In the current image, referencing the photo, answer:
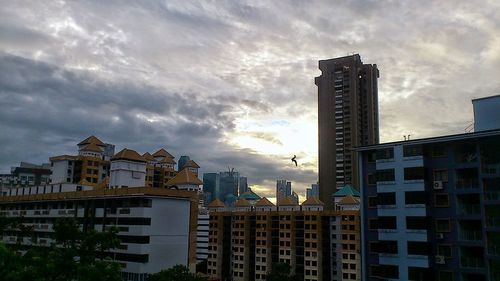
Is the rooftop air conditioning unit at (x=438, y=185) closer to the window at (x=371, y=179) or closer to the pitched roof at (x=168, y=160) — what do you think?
the window at (x=371, y=179)

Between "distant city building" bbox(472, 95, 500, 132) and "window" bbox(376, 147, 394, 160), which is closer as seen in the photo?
"distant city building" bbox(472, 95, 500, 132)

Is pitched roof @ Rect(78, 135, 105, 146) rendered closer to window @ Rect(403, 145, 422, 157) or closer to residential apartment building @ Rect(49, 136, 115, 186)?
residential apartment building @ Rect(49, 136, 115, 186)

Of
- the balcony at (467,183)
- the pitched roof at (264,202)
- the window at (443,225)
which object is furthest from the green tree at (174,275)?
the pitched roof at (264,202)

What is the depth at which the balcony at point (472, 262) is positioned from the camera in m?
34.5

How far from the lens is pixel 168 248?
5772 centimetres

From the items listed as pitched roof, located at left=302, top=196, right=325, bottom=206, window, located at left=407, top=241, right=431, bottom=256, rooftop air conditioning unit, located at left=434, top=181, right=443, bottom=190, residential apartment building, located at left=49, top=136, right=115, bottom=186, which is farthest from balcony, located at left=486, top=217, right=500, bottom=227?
pitched roof, located at left=302, top=196, right=325, bottom=206

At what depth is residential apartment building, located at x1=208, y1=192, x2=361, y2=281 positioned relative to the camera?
9706 centimetres

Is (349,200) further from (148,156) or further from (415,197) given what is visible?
(415,197)

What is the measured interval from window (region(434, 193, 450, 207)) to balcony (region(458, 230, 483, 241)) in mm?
2540

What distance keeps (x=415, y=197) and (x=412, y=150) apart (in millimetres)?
4248

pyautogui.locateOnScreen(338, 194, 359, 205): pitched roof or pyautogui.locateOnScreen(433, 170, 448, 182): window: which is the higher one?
pyautogui.locateOnScreen(338, 194, 359, 205): pitched roof

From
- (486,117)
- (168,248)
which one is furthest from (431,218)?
(168,248)

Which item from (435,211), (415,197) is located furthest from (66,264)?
(435,211)

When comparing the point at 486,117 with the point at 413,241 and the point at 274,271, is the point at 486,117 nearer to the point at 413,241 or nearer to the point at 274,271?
the point at 413,241
